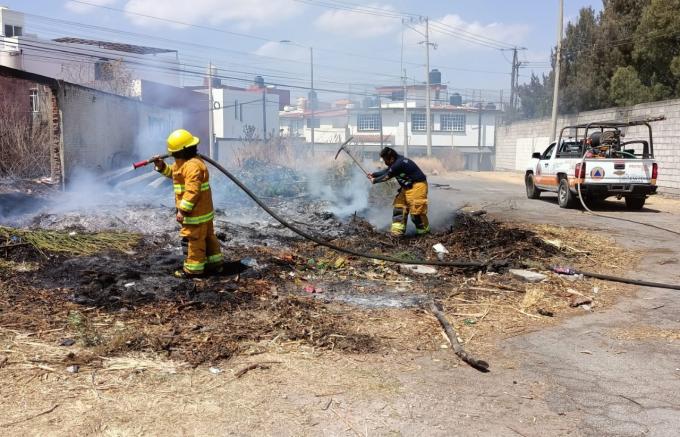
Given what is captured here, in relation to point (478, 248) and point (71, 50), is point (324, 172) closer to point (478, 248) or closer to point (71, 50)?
point (478, 248)

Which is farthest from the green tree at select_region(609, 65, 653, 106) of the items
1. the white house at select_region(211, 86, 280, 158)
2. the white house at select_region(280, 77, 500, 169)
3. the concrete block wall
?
the white house at select_region(211, 86, 280, 158)

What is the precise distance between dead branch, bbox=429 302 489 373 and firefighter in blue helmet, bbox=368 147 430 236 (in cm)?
335

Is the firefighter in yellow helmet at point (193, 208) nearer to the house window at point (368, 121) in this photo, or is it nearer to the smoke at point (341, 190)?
the smoke at point (341, 190)

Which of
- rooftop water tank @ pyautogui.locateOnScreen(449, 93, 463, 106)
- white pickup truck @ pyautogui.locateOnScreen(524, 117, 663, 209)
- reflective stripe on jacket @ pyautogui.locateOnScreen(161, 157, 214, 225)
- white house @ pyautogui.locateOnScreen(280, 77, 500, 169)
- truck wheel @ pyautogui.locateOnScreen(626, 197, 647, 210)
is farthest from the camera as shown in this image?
rooftop water tank @ pyautogui.locateOnScreen(449, 93, 463, 106)

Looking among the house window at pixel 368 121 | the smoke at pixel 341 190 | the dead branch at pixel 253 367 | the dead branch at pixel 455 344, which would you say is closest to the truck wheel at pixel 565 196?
the smoke at pixel 341 190

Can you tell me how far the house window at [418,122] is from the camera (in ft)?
A: 189

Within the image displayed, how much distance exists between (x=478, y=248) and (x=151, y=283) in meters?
4.33

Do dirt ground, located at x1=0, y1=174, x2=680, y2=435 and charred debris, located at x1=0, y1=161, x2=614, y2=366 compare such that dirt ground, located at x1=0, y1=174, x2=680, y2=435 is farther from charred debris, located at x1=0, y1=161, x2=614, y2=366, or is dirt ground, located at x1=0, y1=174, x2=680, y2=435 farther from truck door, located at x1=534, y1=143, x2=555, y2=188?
truck door, located at x1=534, y1=143, x2=555, y2=188

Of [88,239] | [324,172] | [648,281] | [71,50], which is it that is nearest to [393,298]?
[648,281]

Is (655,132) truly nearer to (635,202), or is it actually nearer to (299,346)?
(635,202)

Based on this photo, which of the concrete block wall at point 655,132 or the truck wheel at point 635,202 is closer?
the truck wheel at point 635,202

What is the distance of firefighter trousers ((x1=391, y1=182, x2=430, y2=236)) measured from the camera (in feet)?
27.8

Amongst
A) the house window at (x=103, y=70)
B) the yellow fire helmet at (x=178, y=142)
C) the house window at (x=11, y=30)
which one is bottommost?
the yellow fire helmet at (x=178, y=142)

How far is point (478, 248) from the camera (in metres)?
7.66
